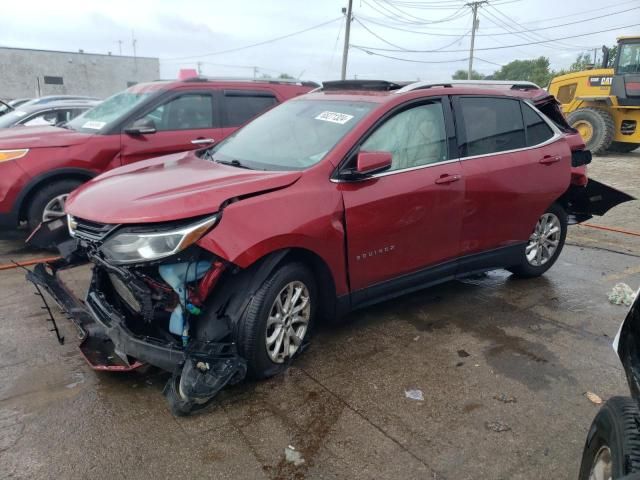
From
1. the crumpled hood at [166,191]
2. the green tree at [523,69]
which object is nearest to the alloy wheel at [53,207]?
the crumpled hood at [166,191]

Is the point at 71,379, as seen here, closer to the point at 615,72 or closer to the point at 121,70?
the point at 615,72

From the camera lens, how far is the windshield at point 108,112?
6145 mm

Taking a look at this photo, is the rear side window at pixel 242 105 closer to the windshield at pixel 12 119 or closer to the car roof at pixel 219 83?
the car roof at pixel 219 83

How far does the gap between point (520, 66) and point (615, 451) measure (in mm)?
74887

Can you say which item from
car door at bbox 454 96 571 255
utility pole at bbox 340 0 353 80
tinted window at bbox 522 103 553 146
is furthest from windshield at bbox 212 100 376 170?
utility pole at bbox 340 0 353 80

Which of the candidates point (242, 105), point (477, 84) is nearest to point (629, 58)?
point (477, 84)

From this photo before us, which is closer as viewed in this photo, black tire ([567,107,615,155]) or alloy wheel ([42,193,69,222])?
alloy wheel ([42,193,69,222])

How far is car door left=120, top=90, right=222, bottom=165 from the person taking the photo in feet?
20.0

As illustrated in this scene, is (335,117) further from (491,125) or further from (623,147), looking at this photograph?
(623,147)

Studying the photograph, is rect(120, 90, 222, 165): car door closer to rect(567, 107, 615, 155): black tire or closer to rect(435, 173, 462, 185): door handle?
rect(435, 173, 462, 185): door handle

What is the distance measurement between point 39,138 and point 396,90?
395cm

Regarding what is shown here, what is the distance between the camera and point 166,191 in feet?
10.2

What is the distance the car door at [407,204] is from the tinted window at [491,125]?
0.77ft

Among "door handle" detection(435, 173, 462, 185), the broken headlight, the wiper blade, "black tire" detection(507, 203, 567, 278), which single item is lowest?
"black tire" detection(507, 203, 567, 278)
